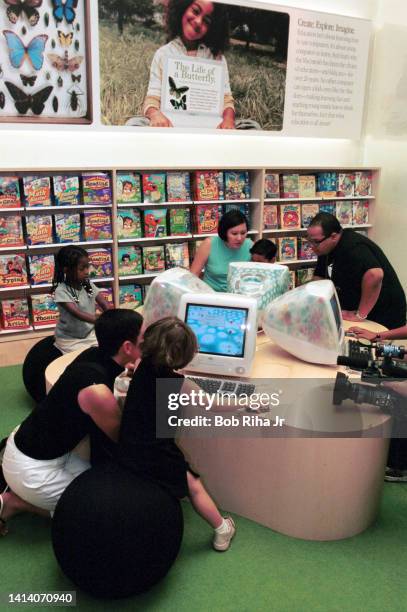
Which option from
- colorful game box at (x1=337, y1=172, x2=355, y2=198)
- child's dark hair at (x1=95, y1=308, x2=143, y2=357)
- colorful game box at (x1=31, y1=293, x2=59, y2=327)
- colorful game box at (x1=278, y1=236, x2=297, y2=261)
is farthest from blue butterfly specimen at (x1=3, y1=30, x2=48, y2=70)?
colorful game box at (x1=337, y1=172, x2=355, y2=198)

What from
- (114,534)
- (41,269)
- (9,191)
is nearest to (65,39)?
(9,191)

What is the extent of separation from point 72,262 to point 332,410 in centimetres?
204

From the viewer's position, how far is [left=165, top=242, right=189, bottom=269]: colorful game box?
16.5 feet

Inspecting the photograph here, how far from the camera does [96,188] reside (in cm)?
448

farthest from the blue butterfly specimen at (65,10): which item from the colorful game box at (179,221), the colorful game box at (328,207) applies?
the colorful game box at (328,207)

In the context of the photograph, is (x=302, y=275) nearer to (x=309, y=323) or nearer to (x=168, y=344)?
(x=309, y=323)

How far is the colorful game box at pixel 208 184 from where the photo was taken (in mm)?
4927

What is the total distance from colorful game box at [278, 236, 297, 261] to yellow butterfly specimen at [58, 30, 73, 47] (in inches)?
109

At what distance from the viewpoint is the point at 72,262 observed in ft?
11.4

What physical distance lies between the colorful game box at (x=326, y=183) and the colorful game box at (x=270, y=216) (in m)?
Result: 0.62

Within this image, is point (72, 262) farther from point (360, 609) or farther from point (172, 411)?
point (360, 609)

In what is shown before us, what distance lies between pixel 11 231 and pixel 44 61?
145 centimetres

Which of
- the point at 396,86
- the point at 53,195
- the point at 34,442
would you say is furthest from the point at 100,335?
the point at 396,86

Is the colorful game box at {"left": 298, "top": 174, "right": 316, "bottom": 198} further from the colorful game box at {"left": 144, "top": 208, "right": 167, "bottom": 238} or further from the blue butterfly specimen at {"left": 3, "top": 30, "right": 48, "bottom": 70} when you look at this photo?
the blue butterfly specimen at {"left": 3, "top": 30, "right": 48, "bottom": 70}
